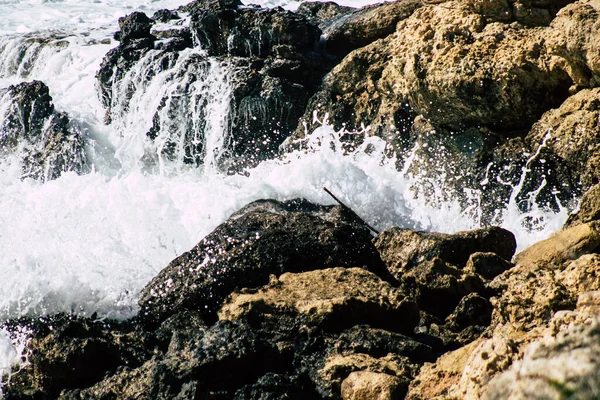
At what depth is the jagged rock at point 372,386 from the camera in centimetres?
277

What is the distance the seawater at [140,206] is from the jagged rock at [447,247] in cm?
108

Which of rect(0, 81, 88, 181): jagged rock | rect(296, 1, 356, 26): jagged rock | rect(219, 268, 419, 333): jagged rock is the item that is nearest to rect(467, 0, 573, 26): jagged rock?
rect(219, 268, 419, 333): jagged rock

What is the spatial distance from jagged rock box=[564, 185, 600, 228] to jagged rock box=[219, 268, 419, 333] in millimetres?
1546

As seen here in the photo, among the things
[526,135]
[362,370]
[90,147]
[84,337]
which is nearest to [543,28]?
[526,135]

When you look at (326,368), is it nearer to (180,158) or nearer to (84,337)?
(84,337)

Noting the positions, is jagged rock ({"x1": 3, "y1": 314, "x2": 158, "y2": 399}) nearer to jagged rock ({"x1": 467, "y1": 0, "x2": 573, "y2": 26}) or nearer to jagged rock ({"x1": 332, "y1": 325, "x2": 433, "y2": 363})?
jagged rock ({"x1": 332, "y1": 325, "x2": 433, "y2": 363})

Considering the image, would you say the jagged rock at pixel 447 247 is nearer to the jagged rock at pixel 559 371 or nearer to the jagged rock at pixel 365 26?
the jagged rock at pixel 559 371

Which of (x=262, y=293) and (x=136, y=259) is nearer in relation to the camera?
(x=262, y=293)

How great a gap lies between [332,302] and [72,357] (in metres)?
1.41

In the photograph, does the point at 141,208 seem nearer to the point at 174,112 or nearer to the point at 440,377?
the point at 174,112

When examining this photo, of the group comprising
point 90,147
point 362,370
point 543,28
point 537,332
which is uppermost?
point 543,28

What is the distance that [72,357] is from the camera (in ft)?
12.1

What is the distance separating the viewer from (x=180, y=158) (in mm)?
8844

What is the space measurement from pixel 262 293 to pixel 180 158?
5.13 m
